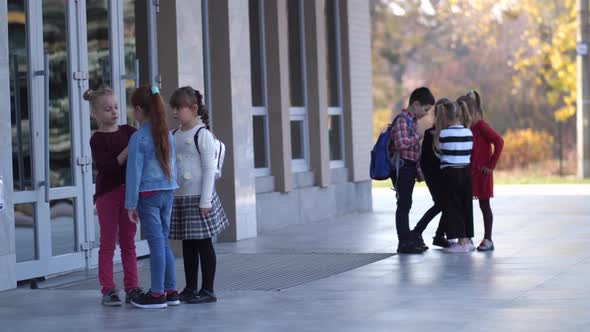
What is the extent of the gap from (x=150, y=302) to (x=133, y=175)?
934mm

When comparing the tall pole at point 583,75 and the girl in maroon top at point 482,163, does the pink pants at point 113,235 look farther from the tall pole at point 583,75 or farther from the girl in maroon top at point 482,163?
the tall pole at point 583,75

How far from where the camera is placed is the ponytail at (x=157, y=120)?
947 centimetres

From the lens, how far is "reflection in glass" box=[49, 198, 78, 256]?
12.1m

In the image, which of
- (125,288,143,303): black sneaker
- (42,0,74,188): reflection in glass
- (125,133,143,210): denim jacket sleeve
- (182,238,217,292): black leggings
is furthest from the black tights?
(125,133,143,210): denim jacket sleeve

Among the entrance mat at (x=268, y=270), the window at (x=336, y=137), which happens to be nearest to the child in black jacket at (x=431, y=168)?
the entrance mat at (x=268, y=270)

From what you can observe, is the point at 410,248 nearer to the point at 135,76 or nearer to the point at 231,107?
the point at 135,76

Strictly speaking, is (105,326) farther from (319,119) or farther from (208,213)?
(319,119)

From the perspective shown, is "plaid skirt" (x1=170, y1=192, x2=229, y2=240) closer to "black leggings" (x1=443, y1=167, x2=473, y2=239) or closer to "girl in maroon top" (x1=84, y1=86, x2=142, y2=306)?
"girl in maroon top" (x1=84, y1=86, x2=142, y2=306)

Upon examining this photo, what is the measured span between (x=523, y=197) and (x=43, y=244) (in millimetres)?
12486

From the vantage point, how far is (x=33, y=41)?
11.7 metres

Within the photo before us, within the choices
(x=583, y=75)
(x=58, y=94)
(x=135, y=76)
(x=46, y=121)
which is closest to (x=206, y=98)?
(x=135, y=76)

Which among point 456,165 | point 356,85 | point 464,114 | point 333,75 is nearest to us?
point 456,165

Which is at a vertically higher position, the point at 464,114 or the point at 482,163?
the point at 464,114

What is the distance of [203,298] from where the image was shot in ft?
32.6
